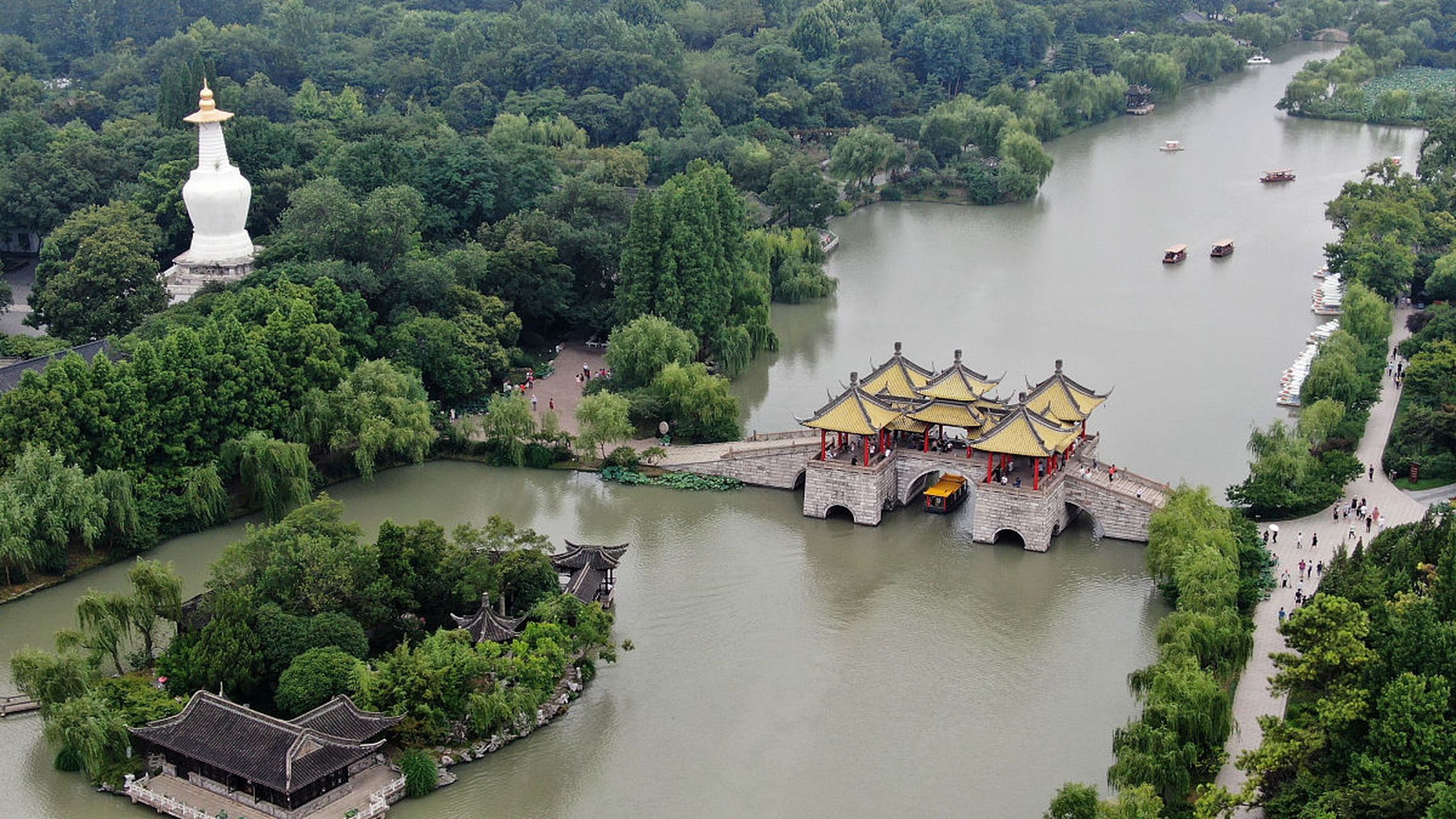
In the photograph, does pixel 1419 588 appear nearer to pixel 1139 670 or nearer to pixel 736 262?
pixel 1139 670

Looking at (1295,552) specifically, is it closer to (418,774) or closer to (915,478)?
(915,478)

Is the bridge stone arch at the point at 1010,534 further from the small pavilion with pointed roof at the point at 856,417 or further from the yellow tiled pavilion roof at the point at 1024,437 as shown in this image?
the small pavilion with pointed roof at the point at 856,417

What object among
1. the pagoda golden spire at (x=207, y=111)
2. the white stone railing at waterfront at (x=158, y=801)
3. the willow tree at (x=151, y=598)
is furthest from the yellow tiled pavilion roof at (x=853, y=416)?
the pagoda golden spire at (x=207, y=111)

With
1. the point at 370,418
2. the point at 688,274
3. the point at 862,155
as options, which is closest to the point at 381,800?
the point at 370,418

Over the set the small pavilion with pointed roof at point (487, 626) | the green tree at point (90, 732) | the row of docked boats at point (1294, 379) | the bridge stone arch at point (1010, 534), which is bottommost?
the green tree at point (90, 732)

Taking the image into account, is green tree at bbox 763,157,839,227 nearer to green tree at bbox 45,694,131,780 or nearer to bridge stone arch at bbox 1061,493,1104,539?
bridge stone arch at bbox 1061,493,1104,539

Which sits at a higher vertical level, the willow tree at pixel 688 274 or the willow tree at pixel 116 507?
the willow tree at pixel 688 274
